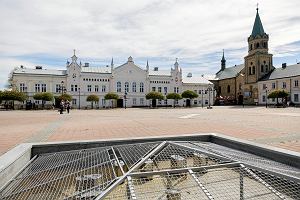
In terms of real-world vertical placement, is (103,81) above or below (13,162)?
above

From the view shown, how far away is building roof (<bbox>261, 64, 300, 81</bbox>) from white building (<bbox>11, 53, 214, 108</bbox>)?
651 inches

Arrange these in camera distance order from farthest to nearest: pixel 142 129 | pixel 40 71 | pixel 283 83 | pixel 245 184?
pixel 283 83 < pixel 40 71 < pixel 142 129 < pixel 245 184

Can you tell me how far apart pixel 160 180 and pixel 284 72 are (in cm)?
6244

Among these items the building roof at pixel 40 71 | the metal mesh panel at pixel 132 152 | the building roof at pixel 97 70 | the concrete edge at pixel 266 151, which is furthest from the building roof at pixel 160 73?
the metal mesh panel at pixel 132 152

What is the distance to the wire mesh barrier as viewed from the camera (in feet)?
10.1

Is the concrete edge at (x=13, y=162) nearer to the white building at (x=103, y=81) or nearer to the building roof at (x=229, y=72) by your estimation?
the white building at (x=103, y=81)

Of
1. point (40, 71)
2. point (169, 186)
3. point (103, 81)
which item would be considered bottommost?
point (169, 186)

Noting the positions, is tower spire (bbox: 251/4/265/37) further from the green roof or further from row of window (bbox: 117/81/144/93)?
row of window (bbox: 117/81/144/93)

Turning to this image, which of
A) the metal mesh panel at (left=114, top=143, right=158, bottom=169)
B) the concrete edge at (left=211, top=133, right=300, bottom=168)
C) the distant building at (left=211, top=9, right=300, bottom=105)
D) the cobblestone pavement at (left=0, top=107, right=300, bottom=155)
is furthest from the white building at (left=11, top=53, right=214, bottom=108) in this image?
the concrete edge at (left=211, top=133, right=300, bottom=168)

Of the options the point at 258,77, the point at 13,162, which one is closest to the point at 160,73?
the point at 258,77

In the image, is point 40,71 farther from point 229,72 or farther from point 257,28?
point 229,72

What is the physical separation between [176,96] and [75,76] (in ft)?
70.7

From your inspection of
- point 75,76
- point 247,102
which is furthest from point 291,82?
point 75,76

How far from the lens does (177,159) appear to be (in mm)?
4340
